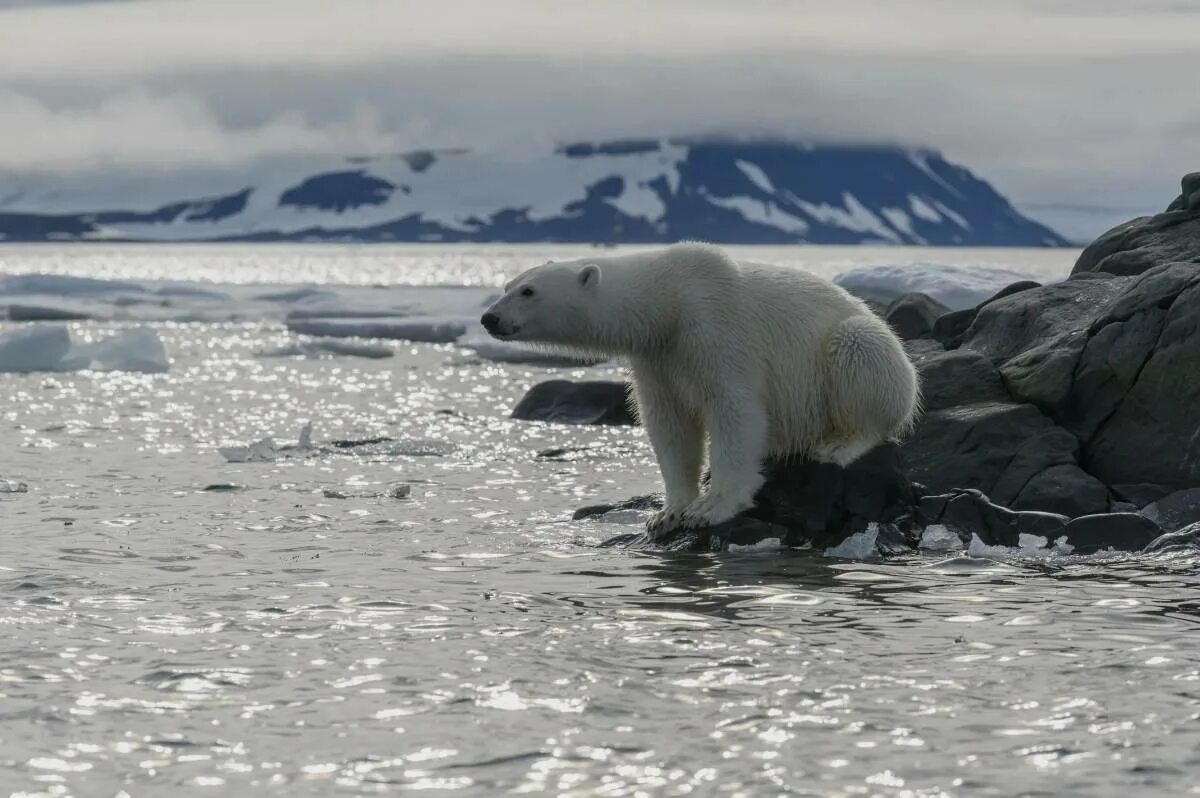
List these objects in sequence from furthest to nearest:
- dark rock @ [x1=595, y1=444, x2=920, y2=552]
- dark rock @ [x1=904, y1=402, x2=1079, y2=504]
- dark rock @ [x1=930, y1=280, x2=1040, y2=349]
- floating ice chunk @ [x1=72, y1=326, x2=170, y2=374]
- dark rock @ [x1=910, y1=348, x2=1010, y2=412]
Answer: floating ice chunk @ [x1=72, y1=326, x2=170, y2=374] < dark rock @ [x1=930, y1=280, x2=1040, y2=349] < dark rock @ [x1=910, y1=348, x2=1010, y2=412] < dark rock @ [x1=904, y1=402, x2=1079, y2=504] < dark rock @ [x1=595, y1=444, x2=920, y2=552]

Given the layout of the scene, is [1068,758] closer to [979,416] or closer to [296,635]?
[296,635]

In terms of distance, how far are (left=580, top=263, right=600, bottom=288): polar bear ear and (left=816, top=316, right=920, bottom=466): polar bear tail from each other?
150 cm

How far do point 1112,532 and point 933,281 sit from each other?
1523 cm

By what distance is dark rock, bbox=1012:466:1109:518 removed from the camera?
1096cm

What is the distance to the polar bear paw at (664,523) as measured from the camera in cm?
991

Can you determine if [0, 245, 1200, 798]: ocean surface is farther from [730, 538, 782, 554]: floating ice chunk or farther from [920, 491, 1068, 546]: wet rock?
[920, 491, 1068, 546]: wet rock

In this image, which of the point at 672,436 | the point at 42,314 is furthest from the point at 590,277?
the point at 42,314

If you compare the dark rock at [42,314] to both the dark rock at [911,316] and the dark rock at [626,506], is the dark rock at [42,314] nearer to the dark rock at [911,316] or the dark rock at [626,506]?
the dark rock at [911,316]

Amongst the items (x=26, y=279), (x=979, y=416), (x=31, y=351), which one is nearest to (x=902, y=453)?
(x=979, y=416)

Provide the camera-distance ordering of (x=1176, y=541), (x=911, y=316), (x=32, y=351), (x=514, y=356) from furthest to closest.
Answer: (x=514, y=356), (x=32, y=351), (x=911, y=316), (x=1176, y=541)

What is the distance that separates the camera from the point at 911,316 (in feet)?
50.5

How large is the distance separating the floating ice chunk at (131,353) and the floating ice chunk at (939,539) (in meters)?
16.9

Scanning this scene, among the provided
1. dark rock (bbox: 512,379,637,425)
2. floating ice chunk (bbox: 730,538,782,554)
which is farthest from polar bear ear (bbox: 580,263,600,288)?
dark rock (bbox: 512,379,637,425)

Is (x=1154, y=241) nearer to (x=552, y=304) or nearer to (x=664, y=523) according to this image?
(x=664, y=523)
